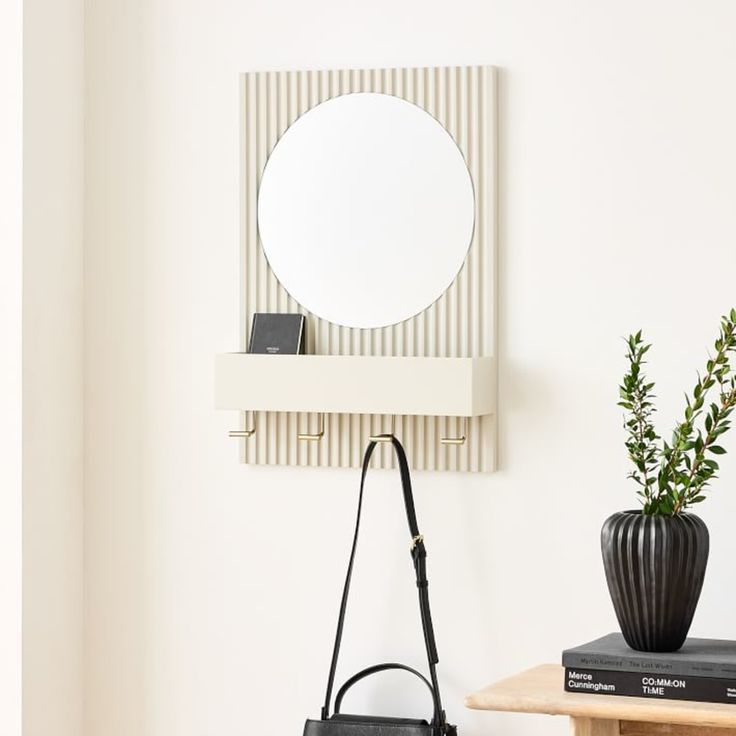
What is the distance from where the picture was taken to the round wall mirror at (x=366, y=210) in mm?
2020

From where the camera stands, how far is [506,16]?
2.00 meters

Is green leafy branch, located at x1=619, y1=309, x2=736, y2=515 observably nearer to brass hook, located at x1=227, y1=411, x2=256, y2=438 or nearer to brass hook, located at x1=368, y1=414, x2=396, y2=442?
brass hook, located at x1=368, y1=414, x2=396, y2=442

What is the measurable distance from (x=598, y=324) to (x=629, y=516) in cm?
38

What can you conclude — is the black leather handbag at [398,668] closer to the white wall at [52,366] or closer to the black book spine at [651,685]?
the black book spine at [651,685]

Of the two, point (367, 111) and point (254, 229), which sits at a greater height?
point (367, 111)

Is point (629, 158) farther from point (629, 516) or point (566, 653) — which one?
point (566, 653)

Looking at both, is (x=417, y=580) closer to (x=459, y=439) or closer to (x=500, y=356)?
(x=459, y=439)

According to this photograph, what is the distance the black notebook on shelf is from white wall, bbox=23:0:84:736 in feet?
1.10

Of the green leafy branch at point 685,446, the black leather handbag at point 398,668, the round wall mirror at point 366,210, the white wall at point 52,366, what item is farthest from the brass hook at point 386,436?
the white wall at point 52,366

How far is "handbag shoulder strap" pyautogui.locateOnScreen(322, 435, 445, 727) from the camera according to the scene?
194 cm
